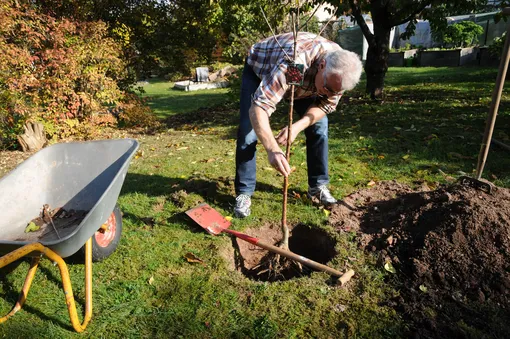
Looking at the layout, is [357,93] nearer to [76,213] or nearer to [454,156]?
[454,156]

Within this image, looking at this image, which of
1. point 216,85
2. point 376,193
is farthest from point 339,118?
point 216,85

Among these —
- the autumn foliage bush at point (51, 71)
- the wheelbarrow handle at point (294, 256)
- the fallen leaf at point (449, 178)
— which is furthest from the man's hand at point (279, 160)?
the autumn foliage bush at point (51, 71)

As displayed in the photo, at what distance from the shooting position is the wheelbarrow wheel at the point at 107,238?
257 centimetres

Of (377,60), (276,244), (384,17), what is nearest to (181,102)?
(377,60)

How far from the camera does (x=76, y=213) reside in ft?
9.39

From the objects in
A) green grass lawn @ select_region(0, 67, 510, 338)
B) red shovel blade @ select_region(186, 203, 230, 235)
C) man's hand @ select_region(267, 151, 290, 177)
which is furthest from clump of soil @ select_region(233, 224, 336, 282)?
man's hand @ select_region(267, 151, 290, 177)

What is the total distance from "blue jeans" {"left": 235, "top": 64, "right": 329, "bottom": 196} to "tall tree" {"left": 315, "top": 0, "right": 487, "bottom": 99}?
467 cm

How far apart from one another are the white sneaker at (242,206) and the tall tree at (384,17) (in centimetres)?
522

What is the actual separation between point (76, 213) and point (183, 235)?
89cm

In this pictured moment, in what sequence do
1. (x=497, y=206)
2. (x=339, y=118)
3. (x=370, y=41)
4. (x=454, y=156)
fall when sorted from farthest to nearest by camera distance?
(x=370, y=41) → (x=339, y=118) → (x=454, y=156) → (x=497, y=206)

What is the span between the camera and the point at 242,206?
3.27 metres

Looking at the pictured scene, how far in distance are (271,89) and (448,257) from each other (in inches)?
64.7

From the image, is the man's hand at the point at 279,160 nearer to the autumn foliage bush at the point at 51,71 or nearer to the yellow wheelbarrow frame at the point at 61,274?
the yellow wheelbarrow frame at the point at 61,274

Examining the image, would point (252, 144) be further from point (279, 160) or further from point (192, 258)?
point (192, 258)
